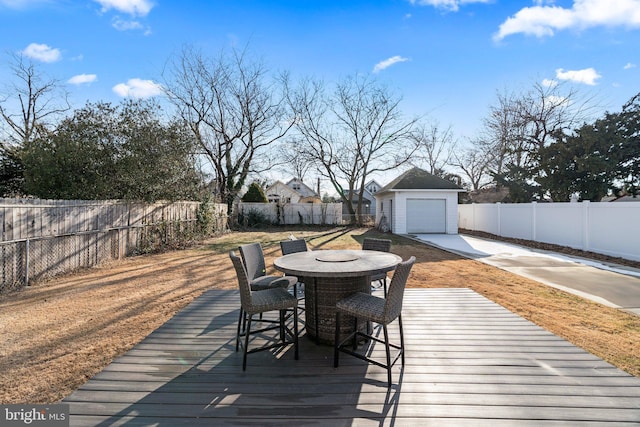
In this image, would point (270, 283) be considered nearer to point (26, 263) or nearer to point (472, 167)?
point (26, 263)

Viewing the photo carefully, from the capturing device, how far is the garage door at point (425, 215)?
14891 mm

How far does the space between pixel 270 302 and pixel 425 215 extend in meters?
13.7

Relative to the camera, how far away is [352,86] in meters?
19.3

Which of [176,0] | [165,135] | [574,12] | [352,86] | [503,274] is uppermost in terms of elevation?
[352,86]

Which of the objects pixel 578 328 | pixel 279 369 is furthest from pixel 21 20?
pixel 578 328

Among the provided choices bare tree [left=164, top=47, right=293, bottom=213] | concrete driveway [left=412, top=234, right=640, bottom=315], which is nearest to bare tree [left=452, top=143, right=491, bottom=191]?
bare tree [left=164, top=47, right=293, bottom=213]

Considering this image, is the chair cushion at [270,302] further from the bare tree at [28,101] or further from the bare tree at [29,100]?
the bare tree at [29,100]

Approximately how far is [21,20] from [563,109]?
24239 millimetres

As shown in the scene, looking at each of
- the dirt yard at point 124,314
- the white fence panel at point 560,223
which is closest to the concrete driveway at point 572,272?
the dirt yard at point 124,314

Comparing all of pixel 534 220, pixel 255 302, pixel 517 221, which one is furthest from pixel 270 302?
pixel 517 221

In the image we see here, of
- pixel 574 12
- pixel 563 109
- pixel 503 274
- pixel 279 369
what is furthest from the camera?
pixel 563 109

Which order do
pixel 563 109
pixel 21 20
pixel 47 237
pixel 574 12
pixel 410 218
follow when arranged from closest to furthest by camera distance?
pixel 47 237
pixel 574 12
pixel 21 20
pixel 410 218
pixel 563 109

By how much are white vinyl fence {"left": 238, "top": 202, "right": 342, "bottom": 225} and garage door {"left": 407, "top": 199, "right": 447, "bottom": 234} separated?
6.56m

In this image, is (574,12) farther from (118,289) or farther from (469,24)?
(118,289)
